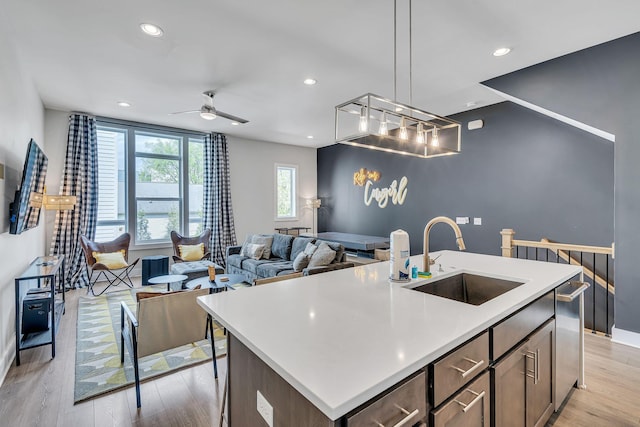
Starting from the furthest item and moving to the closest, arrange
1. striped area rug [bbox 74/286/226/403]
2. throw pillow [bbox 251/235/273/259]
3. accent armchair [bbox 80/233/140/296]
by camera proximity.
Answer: throw pillow [bbox 251/235/273/259]
accent armchair [bbox 80/233/140/296]
striped area rug [bbox 74/286/226/403]

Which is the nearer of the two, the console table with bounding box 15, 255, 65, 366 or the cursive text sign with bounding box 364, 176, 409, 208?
the console table with bounding box 15, 255, 65, 366

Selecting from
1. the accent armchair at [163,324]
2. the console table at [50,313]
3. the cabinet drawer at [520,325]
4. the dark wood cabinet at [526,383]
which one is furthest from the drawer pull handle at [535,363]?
the console table at [50,313]

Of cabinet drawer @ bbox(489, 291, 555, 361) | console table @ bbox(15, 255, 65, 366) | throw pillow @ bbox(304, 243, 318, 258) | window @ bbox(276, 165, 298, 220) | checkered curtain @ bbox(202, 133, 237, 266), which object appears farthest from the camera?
window @ bbox(276, 165, 298, 220)

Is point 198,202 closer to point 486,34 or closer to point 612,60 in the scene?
point 486,34

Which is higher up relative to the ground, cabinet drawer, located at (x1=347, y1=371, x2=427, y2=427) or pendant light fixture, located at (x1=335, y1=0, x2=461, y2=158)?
pendant light fixture, located at (x1=335, y1=0, x2=461, y2=158)

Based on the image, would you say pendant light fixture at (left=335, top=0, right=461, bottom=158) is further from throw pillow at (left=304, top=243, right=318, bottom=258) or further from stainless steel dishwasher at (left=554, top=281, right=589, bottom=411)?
throw pillow at (left=304, top=243, right=318, bottom=258)

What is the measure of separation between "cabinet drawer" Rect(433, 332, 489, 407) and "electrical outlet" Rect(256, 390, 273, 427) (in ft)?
1.82

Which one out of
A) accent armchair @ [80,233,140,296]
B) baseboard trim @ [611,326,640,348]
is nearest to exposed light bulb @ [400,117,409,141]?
baseboard trim @ [611,326,640,348]

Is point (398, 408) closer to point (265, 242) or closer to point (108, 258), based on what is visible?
point (265, 242)

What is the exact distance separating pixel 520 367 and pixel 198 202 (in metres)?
6.44

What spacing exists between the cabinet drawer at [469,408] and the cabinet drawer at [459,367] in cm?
3

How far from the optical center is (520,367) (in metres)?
1.50

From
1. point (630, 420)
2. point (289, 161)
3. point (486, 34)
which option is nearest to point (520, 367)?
point (630, 420)

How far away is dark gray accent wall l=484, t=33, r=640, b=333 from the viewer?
2.92 m
